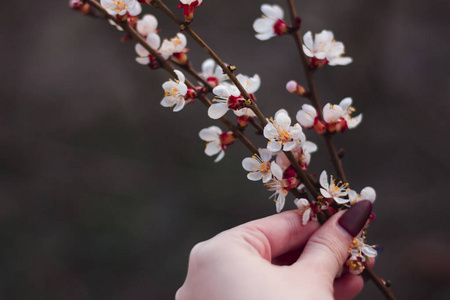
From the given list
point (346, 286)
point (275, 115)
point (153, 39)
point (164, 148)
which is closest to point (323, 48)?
point (275, 115)

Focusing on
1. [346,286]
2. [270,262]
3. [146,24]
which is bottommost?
[346,286]

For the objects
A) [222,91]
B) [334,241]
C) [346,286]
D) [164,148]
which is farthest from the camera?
[164,148]

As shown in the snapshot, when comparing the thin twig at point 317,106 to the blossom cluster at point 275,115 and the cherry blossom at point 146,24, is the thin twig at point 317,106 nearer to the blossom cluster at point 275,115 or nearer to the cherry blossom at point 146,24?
the blossom cluster at point 275,115

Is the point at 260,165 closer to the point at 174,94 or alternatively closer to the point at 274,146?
the point at 274,146

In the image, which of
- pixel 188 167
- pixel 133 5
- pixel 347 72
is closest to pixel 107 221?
pixel 188 167

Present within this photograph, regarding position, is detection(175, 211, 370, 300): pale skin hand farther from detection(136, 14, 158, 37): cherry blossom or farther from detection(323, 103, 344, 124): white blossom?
detection(136, 14, 158, 37): cherry blossom

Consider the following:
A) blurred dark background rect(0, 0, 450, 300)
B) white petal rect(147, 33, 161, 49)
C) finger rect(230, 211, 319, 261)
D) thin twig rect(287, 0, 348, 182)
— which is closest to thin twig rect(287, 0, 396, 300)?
thin twig rect(287, 0, 348, 182)

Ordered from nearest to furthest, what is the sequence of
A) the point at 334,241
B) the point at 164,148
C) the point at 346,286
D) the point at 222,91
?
the point at 222,91, the point at 334,241, the point at 346,286, the point at 164,148
